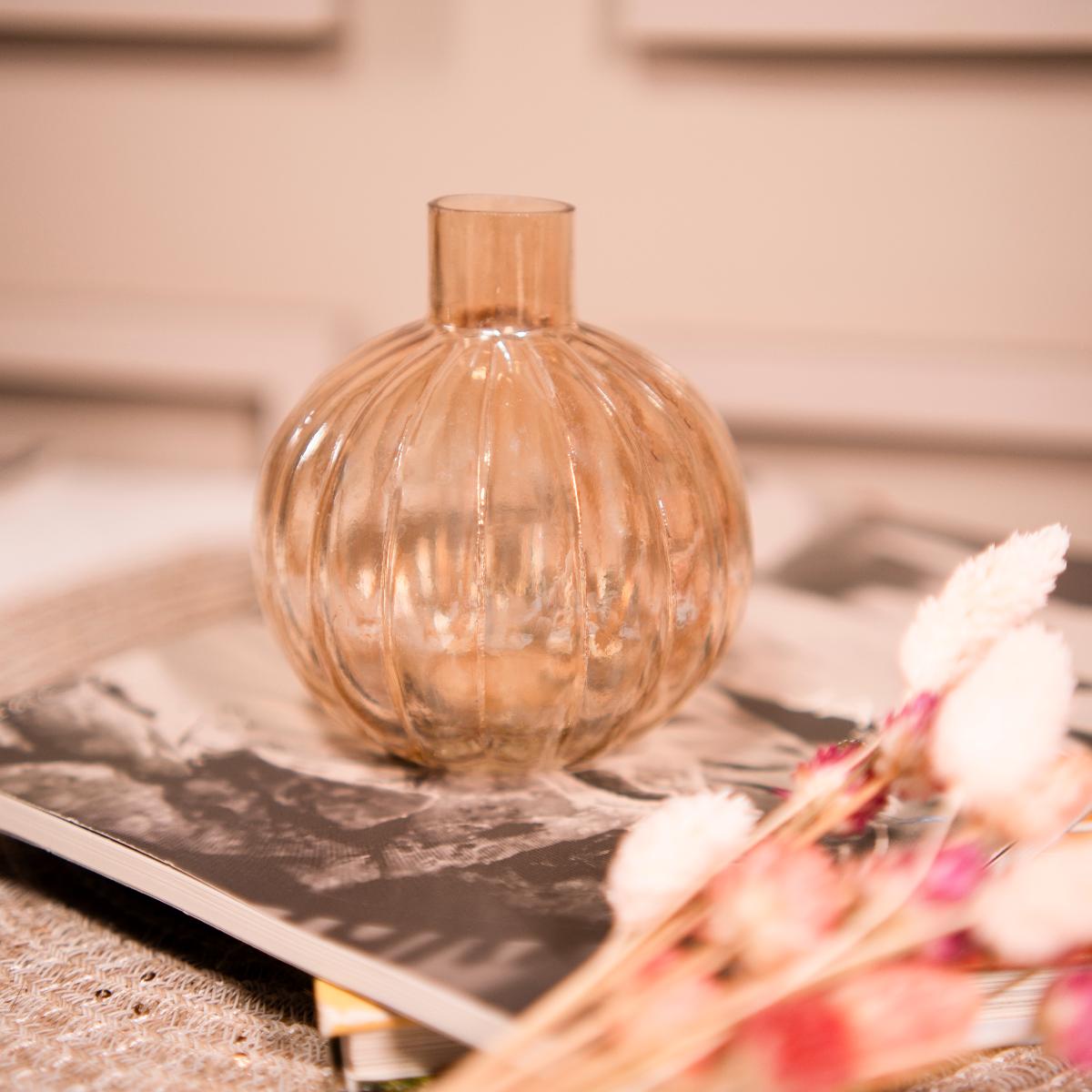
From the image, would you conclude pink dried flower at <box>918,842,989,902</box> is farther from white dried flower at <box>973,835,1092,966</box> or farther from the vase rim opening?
the vase rim opening

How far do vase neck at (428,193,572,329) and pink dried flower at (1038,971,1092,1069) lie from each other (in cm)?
19

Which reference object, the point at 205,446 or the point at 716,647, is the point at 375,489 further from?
the point at 205,446

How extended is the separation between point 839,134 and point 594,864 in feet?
1.34

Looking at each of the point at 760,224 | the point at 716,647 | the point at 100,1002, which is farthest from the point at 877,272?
the point at 100,1002

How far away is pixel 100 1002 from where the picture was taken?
0.26 metres

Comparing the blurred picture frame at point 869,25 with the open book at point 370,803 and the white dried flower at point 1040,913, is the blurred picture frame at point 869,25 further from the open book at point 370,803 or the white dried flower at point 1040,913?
the white dried flower at point 1040,913

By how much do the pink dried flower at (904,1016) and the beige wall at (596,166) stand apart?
17.2 inches

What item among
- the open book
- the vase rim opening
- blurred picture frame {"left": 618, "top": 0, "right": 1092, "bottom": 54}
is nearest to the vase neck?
the vase rim opening

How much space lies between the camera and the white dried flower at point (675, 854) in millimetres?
217

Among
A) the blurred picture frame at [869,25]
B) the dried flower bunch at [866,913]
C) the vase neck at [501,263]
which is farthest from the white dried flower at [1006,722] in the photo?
the blurred picture frame at [869,25]

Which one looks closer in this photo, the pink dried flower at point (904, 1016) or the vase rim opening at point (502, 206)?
the pink dried flower at point (904, 1016)

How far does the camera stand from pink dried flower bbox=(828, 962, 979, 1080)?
0.19m

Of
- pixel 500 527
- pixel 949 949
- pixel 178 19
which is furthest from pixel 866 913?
pixel 178 19

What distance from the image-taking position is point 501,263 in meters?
0.29
